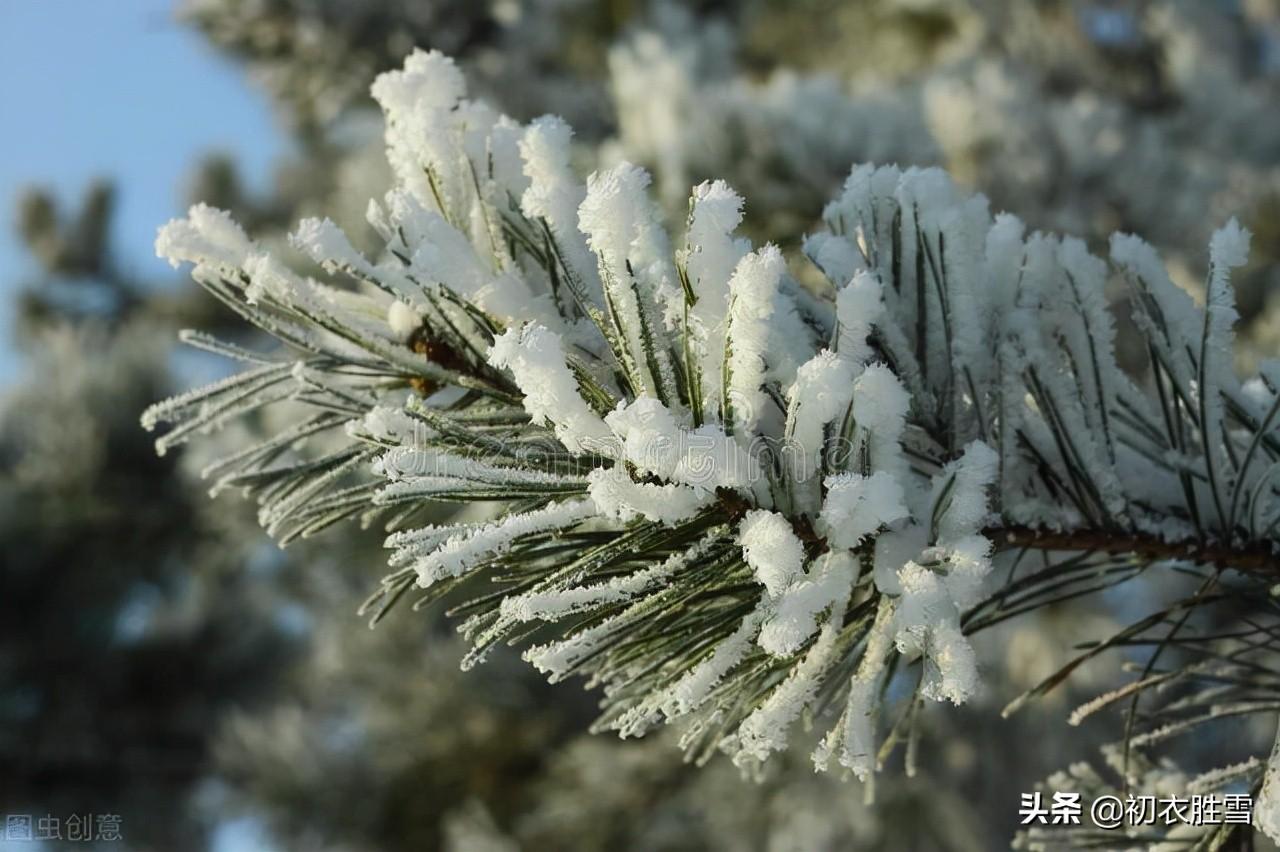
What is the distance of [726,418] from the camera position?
0.36 metres

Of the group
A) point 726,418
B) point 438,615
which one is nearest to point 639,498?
point 726,418

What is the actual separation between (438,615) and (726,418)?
87.0 inches

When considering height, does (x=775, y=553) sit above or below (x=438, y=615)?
below

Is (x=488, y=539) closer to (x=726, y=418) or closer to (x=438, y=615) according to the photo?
(x=726, y=418)

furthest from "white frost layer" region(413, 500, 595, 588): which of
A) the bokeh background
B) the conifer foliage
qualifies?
the bokeh background

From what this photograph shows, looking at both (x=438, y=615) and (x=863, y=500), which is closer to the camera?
(x=863, y=500)

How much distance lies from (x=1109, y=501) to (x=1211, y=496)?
6 centimetres

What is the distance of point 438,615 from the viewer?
2482mm

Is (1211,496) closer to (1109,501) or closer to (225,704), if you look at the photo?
(1109,501)

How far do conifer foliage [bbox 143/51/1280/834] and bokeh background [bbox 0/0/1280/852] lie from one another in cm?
99

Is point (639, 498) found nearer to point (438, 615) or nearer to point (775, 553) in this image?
point (775, 553)

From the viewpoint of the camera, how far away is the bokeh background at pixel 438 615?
1880 mm

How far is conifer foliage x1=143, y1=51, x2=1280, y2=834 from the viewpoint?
35 centimetres

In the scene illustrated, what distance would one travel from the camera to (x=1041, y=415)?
46 cm
